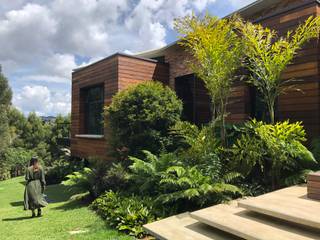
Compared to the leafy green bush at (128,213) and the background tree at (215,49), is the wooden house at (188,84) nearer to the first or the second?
the background tree at (215,49)

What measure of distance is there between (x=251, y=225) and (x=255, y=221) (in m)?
0.17

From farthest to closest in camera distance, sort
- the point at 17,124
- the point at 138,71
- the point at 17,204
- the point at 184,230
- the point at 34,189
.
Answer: the point at 17,124 < the point at 138,71 < the point at 17,204 < the point at 34,189 < the point at 184,230

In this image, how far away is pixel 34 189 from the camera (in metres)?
6.12

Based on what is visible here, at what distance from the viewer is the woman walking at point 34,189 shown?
235 inches

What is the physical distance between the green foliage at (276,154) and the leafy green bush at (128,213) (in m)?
1.96

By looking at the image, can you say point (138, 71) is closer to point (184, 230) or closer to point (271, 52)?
point (271, 52)

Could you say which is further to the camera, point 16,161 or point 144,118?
point 16,161

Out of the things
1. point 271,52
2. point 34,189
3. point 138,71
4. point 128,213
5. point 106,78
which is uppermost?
point 138,71

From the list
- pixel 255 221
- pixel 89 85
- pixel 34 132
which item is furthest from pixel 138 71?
pixel 34 132

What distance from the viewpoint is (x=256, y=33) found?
18.0 ft

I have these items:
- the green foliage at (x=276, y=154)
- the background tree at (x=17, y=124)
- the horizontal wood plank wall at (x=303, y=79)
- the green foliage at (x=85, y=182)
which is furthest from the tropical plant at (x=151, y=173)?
the background tree at (x=17, y=124)

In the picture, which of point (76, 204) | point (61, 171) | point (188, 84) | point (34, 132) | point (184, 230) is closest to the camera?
point (184, 230)

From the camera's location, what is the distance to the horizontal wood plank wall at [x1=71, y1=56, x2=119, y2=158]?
9257 mm

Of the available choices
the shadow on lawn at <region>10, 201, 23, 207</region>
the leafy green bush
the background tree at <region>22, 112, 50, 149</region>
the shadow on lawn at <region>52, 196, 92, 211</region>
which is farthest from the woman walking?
the background tree at <region>22, 112, 50, 149</region>
